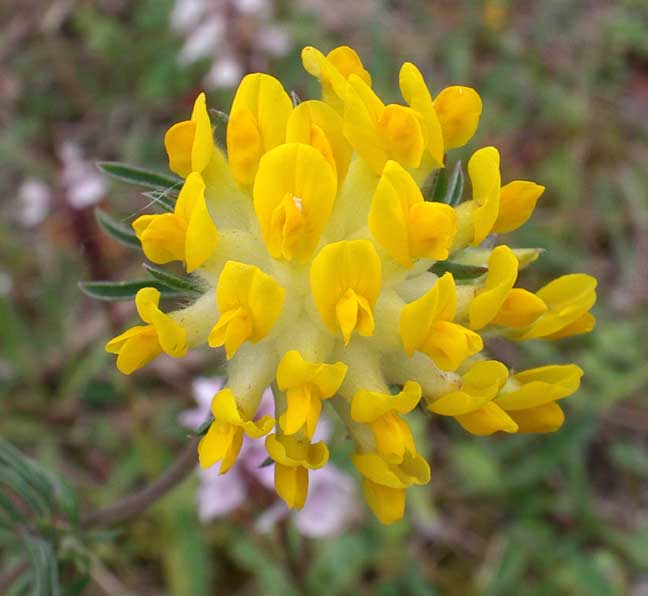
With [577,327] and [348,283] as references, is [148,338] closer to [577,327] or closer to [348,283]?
[348,283]

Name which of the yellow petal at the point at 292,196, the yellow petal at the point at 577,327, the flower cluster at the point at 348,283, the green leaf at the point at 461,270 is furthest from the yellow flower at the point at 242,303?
the yellow petal at the point at 577,327

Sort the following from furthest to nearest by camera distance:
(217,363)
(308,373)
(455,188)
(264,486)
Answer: (217,363)
(264,486)
(455,188)
(308,373)

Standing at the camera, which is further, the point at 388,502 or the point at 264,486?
the point at 264,486

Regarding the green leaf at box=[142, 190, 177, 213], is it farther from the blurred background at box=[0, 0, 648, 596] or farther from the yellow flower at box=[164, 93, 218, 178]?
the blurred background at box=[0, 0, 648, 596]

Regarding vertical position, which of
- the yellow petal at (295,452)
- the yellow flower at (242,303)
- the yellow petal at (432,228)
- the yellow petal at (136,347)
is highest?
the yellow petal at (432,228)

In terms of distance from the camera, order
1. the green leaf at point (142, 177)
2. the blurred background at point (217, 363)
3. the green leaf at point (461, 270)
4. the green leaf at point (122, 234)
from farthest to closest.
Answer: the blurred background at point (217, 363)
the green leaf at point (122, 234)
the green leaf at point (142, 177)
the green leaf at point (461, 270)

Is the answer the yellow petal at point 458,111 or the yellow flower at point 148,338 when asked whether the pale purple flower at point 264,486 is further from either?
the yellow petal at point 458,111

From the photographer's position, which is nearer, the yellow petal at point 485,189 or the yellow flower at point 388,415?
the yellow flower at point 388,415

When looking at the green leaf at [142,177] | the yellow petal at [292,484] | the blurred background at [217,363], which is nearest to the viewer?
the yellow petal at [292,484]

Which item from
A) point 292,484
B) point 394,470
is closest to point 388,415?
point 394,470
